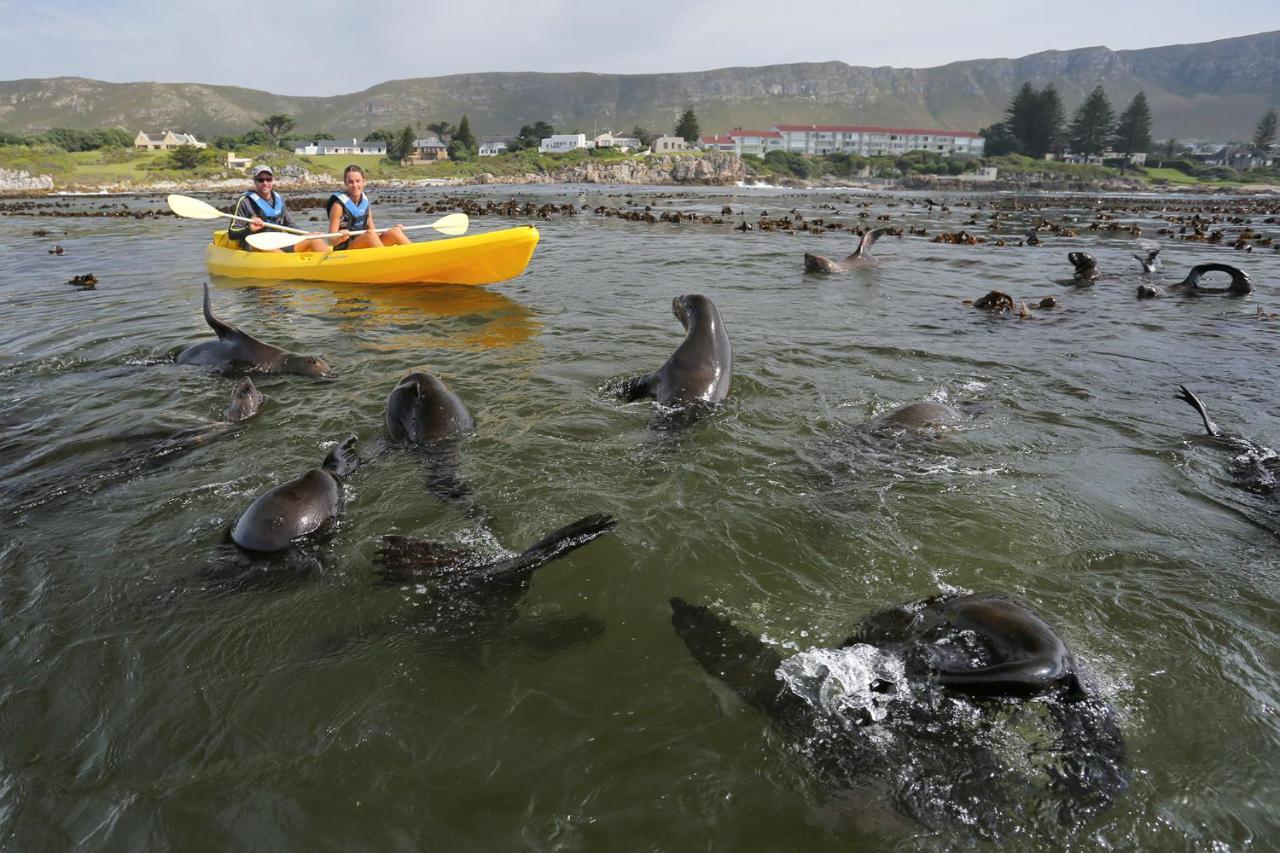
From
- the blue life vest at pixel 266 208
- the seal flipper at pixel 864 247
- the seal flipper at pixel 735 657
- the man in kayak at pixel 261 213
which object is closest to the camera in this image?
the seal flipper at pixel 735 657

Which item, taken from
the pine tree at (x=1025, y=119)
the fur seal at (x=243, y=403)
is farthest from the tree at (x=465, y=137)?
the fur seal at (x=243, y=403)

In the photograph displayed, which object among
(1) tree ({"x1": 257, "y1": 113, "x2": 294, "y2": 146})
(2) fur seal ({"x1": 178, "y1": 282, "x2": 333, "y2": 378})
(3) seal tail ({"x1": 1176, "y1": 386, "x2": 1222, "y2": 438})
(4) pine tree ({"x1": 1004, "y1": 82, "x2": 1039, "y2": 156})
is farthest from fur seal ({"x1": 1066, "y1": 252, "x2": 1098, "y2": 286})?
(1) tree ({"x1": 257, "y1": 113, "x2": 294, "y2": 146})

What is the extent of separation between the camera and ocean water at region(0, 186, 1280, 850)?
256 cm

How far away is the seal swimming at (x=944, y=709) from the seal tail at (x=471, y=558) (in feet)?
2.87

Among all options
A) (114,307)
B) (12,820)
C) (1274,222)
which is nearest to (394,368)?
(12,820)

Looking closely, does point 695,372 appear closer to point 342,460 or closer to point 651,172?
point 342,460

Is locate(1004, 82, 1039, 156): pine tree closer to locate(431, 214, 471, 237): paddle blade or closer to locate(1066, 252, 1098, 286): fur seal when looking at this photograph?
locate(1066, 252, 1098, 286): fur seal

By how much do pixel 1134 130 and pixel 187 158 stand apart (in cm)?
16190

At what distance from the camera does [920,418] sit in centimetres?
618

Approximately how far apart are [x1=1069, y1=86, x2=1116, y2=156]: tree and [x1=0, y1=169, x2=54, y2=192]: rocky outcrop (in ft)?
544

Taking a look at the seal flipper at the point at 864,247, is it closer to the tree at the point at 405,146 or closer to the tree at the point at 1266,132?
the tree at the point at 405,146

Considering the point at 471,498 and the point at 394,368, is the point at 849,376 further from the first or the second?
the point at 394,368

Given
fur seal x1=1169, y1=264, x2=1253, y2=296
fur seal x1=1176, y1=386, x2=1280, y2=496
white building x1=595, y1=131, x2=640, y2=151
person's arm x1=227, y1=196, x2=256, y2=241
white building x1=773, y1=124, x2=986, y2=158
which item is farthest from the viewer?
white building x1=773, y1=124, x2=986, y2=158

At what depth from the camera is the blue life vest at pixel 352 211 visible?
1470 centimetres
